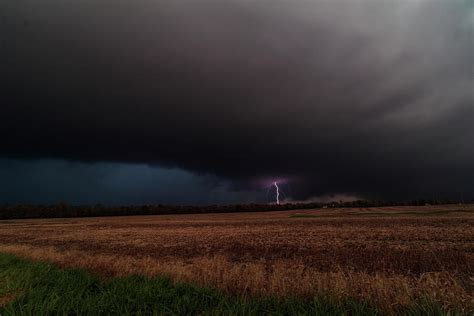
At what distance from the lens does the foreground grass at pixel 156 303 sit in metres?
6.73

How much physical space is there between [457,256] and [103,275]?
62.0ft

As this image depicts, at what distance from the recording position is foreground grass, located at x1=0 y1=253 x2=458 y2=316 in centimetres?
673

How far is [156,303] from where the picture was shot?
7.43 metres

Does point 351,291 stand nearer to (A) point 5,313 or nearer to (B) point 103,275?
(A) point 5,313

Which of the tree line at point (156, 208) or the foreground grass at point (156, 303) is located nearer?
the foreground grass at point (156, 303)

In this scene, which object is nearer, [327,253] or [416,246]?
[327,253]

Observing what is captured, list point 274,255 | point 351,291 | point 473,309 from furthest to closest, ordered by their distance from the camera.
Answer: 1. point 274,255
2. point 351,291
3. point 473,309

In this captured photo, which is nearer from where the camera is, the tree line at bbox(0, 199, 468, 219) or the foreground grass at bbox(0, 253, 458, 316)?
the foreground grass at bbox(0, 253, 458, 316)

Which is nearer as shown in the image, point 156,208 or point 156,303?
point 156,303

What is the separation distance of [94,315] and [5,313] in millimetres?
1924

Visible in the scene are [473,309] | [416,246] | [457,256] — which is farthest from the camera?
[416,246]

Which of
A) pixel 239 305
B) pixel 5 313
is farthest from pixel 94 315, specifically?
pixel 239 305

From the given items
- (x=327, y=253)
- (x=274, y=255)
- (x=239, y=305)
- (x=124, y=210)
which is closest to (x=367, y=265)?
(x=327, y=253)

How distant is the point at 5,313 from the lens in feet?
22.3
